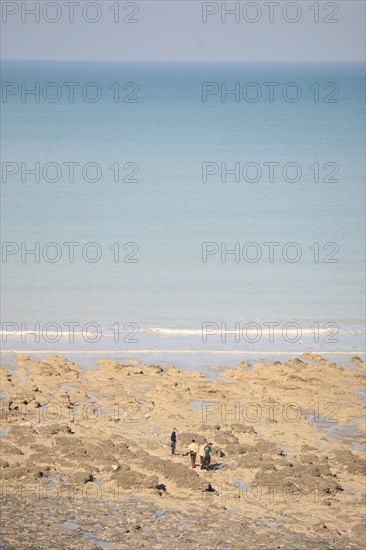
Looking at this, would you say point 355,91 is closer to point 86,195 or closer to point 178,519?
point 86,195

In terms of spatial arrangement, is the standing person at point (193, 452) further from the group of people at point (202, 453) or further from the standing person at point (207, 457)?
the standing person at point (207, 457)

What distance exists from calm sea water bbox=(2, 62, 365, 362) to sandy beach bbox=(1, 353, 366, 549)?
357 cm

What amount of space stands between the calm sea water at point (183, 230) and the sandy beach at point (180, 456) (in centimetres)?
357

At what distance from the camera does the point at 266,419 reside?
28469 millimetres

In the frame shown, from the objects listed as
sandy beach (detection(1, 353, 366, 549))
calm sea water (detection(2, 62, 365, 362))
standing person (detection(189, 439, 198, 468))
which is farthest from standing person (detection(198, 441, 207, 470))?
calm sea water (detection(2, 62, 365, 362))

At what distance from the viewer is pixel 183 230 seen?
56000 mm

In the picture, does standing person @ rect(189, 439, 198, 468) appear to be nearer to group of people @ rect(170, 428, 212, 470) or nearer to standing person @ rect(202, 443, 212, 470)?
group of people @ rect(170, 428, 212, 470)

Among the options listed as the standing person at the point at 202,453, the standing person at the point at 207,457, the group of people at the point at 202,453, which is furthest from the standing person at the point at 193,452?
the standing person at the point at 207,457

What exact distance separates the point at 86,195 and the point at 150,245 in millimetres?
13501

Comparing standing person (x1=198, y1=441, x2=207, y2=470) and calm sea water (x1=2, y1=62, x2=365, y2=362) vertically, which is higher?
calm sea water (x1=2, y1=62, x2=365, y2=362)

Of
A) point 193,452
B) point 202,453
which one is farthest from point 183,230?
point 202,453

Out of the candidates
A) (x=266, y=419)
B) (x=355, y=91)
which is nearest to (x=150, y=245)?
(x=266, y=419)

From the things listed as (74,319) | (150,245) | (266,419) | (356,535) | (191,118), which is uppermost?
(191,118)

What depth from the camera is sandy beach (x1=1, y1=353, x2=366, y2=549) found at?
21828 millimetres
